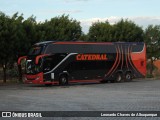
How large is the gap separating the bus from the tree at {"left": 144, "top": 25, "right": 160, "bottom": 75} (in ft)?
29.2

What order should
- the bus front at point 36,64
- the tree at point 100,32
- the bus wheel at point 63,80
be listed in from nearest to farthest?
the bus front at point 36,64, the bus wheel at point 63,80, the tree at point 100,32

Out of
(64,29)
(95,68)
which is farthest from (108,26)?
(95,68)

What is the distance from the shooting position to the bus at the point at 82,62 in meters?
35.3

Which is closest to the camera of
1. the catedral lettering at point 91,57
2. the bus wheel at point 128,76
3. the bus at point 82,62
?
the bus at point 82,62

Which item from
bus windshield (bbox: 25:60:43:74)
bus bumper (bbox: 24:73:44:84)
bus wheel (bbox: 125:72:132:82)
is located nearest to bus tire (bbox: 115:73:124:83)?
bus wheel (bbox: 125:72:132:82)

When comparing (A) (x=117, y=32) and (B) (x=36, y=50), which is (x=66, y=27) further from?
(B) (x=36, y=50)

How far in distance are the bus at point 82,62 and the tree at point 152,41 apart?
8893 mm

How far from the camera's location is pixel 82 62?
3750cm

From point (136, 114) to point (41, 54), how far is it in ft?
81.4

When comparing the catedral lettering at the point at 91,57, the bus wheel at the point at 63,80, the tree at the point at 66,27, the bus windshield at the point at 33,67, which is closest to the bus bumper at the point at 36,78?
the bus windshield at the point at 33,67

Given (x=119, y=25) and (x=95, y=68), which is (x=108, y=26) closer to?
(x=119, y=25)

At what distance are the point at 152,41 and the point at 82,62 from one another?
16.8 meters

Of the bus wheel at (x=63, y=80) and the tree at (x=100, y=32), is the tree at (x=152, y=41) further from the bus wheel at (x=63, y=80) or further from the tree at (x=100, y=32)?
the bus wheel at (x=63, y=80)

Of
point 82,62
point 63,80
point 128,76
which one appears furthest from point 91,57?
point 128,76
